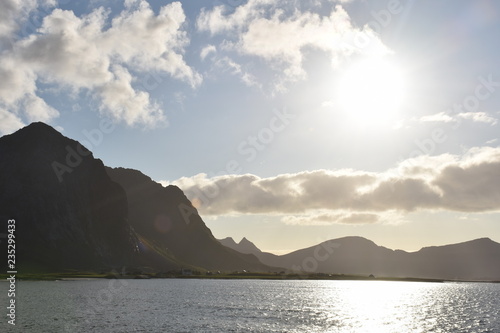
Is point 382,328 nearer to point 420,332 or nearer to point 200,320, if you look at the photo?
point 420,332

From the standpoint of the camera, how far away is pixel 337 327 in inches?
3342

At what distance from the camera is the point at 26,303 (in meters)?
103

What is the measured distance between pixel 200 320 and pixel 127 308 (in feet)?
88.0

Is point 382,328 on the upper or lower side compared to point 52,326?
lower

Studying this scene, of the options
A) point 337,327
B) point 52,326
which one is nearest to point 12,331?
point 52,326

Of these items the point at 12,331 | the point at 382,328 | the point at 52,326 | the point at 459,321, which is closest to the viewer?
the point at 12,331

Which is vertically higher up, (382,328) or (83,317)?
(83,317)

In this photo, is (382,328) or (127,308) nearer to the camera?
(382,328)

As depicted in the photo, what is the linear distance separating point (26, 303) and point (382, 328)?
84708 millimetres

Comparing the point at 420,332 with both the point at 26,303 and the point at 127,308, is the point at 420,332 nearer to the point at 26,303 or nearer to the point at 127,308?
the point at 127,308

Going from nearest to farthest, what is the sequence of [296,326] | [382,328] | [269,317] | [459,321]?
[296,326] < [382,328] < [269,317] < [459,321]

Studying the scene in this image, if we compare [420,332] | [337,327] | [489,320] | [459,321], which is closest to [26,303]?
[337,327]

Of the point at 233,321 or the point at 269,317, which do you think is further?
the point at 269,317

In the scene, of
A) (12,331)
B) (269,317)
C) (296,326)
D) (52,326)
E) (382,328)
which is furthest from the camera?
(269,317)
